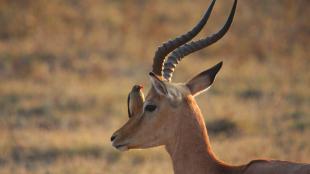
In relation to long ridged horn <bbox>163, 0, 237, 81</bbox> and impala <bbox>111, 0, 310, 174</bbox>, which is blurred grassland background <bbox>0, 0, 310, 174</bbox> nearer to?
long ridged horn <bbox>163, 0, 237, 81</bbox>

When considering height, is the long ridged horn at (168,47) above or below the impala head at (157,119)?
above

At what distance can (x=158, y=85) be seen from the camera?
258 inches

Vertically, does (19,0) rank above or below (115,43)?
above

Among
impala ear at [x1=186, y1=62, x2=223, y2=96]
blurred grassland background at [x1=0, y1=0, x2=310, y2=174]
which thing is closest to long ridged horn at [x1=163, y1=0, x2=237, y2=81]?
impala ear at [x1=186, y1=62, x2=223, y2=96]

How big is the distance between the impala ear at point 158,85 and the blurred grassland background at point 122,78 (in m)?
4.05

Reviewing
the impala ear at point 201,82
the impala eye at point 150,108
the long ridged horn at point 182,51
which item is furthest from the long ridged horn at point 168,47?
the impala eye at point 150,108

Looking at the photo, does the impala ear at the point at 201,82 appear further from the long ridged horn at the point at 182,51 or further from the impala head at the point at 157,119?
the long ridged horn at the point at 182,51

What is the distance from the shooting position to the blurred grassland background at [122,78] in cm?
1173

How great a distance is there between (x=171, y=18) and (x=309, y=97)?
7.07 meters

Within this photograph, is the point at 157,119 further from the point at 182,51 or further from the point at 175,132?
the point at 182,51

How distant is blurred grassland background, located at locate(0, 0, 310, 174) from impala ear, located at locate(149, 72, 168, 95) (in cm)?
405

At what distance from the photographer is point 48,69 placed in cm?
1666

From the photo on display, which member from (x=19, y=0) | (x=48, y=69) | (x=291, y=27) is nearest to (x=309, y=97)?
(x=48, y=69)

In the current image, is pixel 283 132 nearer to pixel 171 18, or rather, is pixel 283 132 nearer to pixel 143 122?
pixel 143 122
